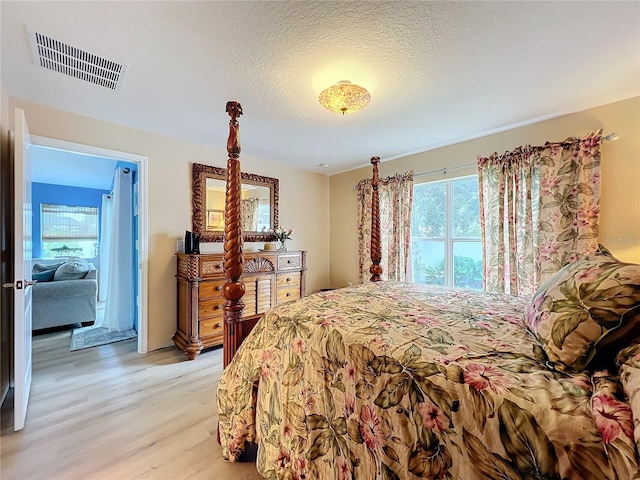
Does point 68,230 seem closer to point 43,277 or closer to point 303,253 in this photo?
point 43,277

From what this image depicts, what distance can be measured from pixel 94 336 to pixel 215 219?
207 centimetres

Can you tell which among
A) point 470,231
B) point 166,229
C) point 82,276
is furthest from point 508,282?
point 82,276

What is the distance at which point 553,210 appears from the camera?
2.39 m

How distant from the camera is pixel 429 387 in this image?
80 centimetres

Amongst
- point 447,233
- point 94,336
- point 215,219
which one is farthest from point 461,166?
point 94,336

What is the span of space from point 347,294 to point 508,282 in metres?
1.87

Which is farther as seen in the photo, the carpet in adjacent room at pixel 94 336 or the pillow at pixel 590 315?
the carpet in adjacent room at pixel 94 336

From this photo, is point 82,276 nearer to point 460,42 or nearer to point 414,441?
point 414,441

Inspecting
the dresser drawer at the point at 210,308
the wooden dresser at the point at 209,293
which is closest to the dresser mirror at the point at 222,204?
the wooden dresser at the point at 209,293

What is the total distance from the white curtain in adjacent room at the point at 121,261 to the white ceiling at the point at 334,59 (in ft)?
3.94

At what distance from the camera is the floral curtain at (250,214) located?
3.63 meters

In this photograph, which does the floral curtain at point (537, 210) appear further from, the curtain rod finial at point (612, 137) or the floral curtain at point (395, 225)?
the floral curtain at point (395, 225)

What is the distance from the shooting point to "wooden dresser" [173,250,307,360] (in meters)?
2.72

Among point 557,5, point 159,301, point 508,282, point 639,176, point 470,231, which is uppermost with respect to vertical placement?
point 557,5
